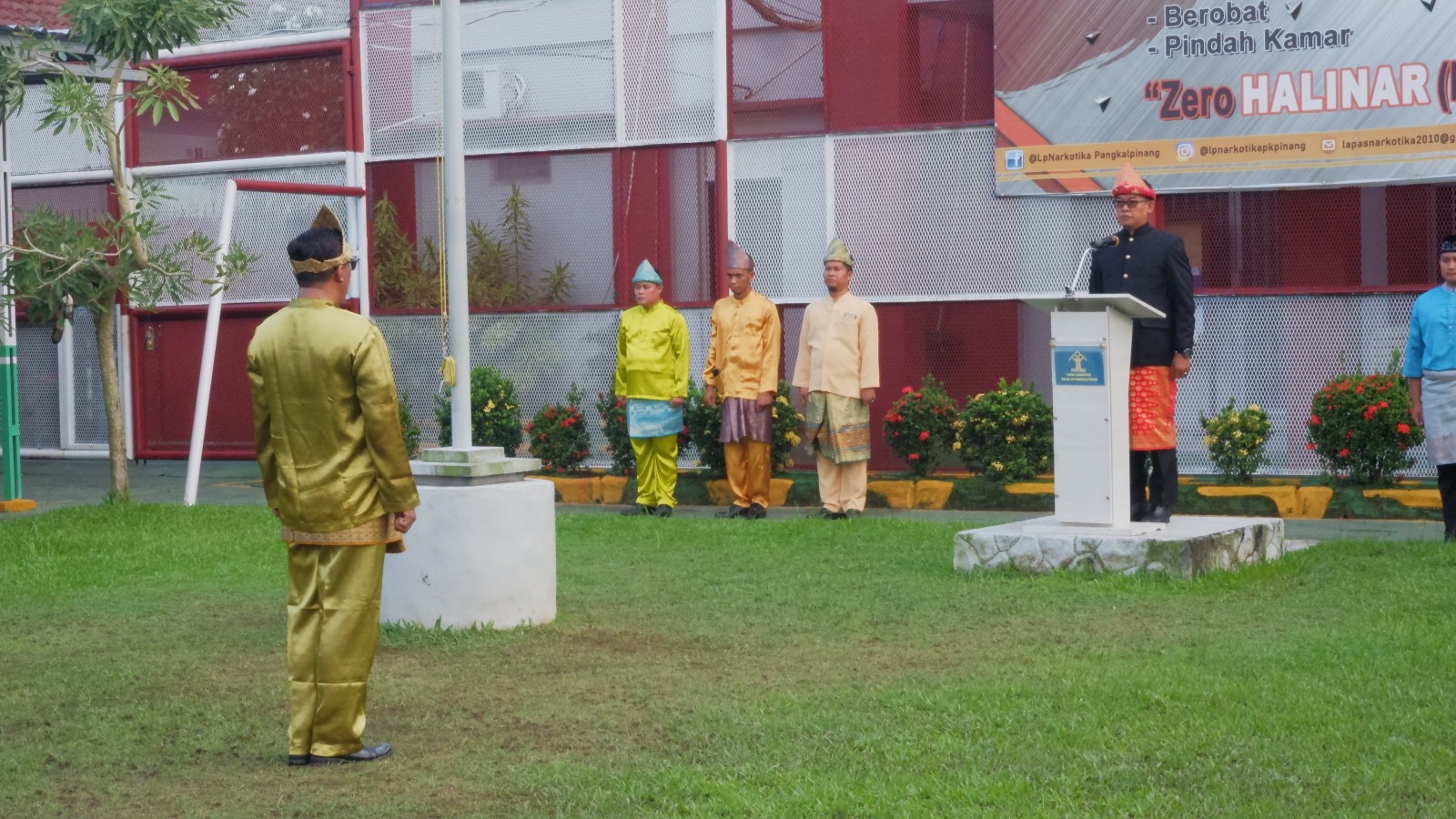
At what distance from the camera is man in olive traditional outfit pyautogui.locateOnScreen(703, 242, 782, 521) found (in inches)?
515

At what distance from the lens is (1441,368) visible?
10.4 m

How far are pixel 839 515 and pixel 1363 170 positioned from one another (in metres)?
4.58

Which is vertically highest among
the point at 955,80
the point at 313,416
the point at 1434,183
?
the point at 955,80

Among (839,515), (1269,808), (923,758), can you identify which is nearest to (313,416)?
(923,758)

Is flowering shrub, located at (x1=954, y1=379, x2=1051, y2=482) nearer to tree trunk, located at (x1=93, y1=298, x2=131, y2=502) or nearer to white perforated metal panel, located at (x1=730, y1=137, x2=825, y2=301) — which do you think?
white perforated metal panel, located at (x1=730, y1=137, x2=825, y2=301)

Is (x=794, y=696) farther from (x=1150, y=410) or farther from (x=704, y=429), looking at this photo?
(x=704, y=429)

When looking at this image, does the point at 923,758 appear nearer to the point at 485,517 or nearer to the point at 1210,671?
the point at 1210,671

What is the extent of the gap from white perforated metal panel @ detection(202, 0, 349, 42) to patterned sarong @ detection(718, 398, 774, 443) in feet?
20.4

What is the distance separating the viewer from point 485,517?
26.8 ft

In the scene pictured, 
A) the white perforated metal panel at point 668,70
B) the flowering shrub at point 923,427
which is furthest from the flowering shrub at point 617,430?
the white perforated metal panel at point 668,70

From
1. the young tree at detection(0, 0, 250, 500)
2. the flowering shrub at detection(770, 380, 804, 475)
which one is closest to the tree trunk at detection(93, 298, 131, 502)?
the young tree at detection(0, 0, 250, 500)

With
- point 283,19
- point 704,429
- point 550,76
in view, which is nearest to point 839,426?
point 704,429

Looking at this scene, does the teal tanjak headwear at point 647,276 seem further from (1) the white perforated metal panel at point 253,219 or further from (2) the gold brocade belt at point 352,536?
(2) the gold brocade belt at point 352,536

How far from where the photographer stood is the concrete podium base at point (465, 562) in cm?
813
